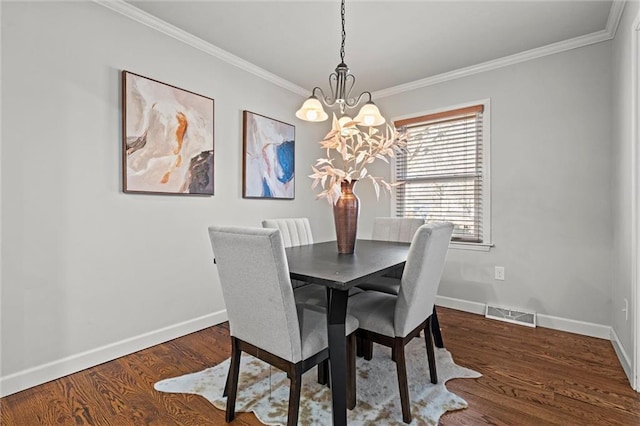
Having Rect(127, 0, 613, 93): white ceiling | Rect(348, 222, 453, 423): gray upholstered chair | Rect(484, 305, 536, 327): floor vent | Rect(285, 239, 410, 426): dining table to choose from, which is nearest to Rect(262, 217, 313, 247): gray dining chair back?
Rect(285, 239, 410, 426): dining table

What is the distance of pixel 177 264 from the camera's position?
2701 mm

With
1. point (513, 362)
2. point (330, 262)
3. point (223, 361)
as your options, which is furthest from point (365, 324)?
point (513, 362)

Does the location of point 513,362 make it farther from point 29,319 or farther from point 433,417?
point 29,319

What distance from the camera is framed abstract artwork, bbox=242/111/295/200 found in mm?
3209

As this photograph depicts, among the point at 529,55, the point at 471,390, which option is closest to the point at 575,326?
the point at 471,390

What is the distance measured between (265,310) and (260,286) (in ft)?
0.37

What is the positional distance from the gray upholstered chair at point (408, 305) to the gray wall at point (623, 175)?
123 centimetres

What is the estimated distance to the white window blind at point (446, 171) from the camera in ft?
10.9

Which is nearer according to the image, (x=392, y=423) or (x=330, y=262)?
(x=392, y=423)

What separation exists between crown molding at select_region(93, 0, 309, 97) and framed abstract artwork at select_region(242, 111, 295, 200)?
43 centimetres

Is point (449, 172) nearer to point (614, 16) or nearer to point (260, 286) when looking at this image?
point (614, 16)

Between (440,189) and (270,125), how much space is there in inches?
75.7

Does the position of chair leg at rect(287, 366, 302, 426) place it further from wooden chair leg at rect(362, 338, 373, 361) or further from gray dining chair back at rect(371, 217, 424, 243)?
gray dining chair back at rect(371, 217, 424, 243)

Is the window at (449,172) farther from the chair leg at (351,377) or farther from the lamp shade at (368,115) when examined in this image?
the chair leg at (351,377)
